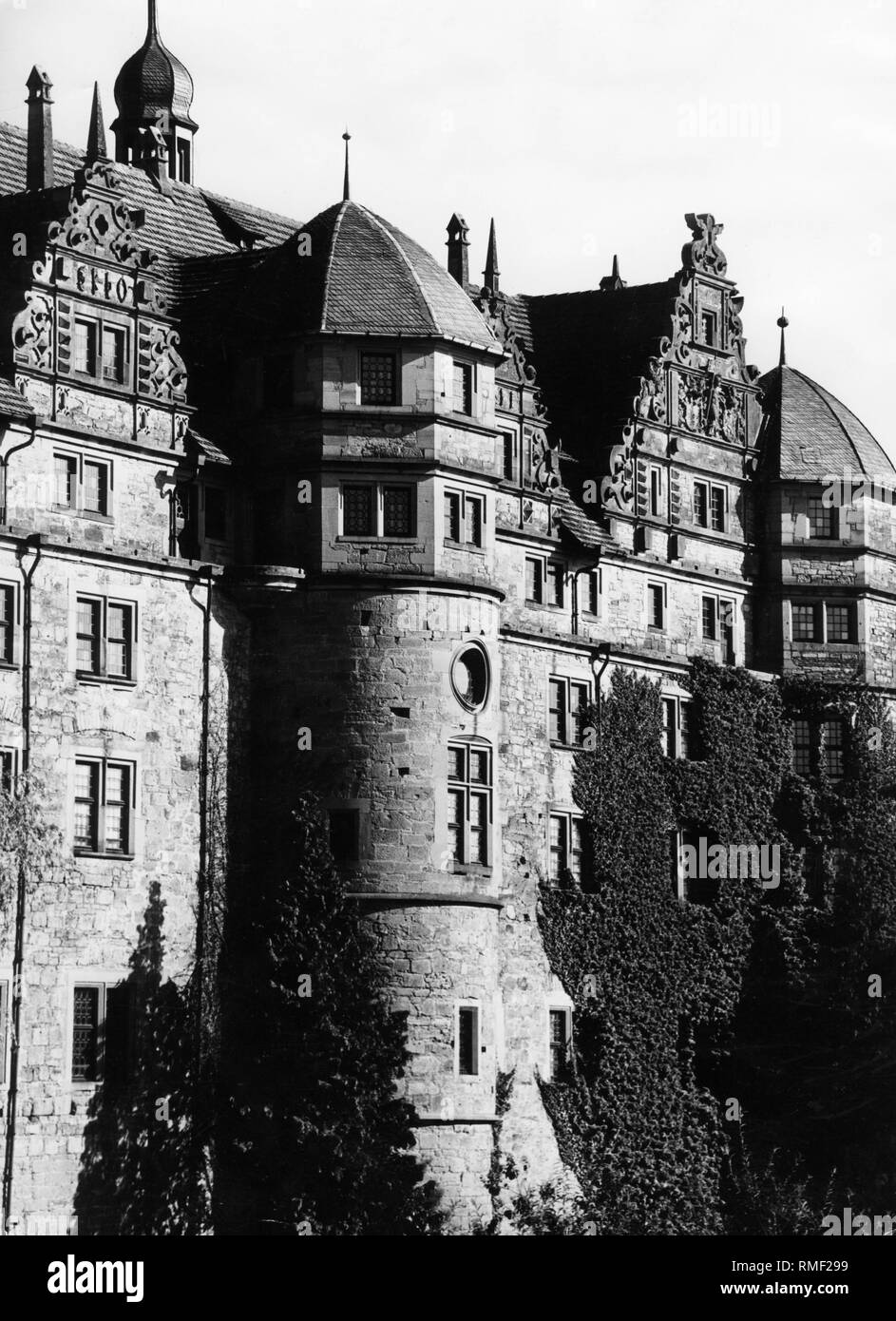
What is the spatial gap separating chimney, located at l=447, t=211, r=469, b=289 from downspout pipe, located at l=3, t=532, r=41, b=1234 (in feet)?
66.1

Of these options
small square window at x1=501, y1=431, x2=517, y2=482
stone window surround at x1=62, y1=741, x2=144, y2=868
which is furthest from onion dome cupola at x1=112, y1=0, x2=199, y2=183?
stone window surround at x1=62, y1=741, x2=144, y2=868

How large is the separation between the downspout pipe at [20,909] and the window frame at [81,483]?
63.0 inches

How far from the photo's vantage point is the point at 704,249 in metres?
89.6

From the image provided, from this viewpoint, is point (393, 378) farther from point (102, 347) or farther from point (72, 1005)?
point (72, 1005)

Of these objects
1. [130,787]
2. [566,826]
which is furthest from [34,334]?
[566,826]

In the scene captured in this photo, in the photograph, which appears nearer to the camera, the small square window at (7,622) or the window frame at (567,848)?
the small square window at (7,622)

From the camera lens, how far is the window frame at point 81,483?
71688mm

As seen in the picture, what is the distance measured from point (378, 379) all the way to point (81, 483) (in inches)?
310

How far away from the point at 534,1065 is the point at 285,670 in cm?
1151

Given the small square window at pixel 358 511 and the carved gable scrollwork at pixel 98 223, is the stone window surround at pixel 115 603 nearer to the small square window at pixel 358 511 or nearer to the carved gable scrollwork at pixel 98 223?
the small square window at pixel 358 511

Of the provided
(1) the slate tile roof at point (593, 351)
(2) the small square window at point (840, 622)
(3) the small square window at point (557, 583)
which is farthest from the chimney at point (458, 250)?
(2) the small square window at point (840, 622)

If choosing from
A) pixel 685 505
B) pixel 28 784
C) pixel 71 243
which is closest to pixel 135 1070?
pixel 28 784

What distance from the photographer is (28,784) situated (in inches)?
2712

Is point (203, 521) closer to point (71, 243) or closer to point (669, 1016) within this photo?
point (71, 243)
